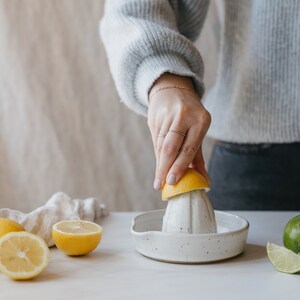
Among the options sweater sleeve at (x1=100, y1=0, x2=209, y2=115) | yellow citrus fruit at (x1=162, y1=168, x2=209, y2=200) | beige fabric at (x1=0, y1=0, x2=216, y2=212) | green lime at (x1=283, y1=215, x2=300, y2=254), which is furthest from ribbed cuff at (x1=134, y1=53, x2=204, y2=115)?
beige fabric at (x1=0, y1=0, x2=216, y2=212)

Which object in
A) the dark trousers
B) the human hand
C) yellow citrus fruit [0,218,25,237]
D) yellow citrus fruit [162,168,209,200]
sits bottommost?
the dark trousers

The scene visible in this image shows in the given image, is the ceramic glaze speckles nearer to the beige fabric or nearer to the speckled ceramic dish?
the speckled ceramic dish

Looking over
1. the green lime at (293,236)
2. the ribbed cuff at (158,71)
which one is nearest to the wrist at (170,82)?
the ribbed cuff at (158,71)

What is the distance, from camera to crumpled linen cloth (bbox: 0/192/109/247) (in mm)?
1039

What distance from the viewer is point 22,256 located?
89 cm

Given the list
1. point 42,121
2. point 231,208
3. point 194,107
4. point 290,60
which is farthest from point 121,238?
point 42,121

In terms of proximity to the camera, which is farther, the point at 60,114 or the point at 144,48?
the point at 60,114

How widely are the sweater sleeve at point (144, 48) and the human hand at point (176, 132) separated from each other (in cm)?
8

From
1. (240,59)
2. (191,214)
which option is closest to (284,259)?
(191,214)

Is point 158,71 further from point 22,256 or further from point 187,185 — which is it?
point 22,256

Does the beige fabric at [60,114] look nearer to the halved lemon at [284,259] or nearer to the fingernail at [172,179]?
the fingernail at [172,179]

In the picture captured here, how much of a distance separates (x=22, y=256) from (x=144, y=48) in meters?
0.44

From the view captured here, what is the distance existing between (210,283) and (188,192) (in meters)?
0.17

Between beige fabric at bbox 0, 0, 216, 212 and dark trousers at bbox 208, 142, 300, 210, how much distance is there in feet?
1.32
